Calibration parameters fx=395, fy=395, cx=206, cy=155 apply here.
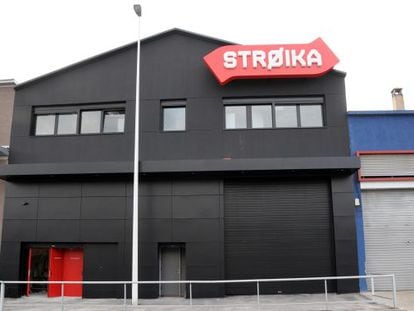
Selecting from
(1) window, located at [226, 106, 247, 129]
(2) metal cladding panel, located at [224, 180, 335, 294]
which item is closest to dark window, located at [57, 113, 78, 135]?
(1) window, located at [226, 106, 247, 129]

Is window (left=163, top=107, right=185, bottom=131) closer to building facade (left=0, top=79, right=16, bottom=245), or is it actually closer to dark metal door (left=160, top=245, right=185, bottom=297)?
dark metal door (left=160, top=245, right=185, bottom=297)

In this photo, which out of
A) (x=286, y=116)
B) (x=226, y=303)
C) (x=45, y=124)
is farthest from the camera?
(x=45, y=124)

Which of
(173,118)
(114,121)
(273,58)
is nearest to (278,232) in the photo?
(173,118)

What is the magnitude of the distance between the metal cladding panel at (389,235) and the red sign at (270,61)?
5395 mm

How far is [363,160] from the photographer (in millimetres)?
15727

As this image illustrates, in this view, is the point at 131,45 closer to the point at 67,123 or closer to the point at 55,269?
the point at 67,123

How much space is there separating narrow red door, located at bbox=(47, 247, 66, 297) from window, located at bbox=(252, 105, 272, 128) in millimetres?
9062

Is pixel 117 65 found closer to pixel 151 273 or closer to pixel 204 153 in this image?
pixel 204 153

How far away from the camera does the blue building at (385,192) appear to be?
49.5 ft

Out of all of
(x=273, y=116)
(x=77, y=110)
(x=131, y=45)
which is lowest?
(x=273, y=116)

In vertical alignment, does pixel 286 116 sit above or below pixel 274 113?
below

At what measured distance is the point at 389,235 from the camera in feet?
50.1

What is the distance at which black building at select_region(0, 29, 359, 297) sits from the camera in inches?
569

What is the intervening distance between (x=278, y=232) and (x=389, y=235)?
4410mm
